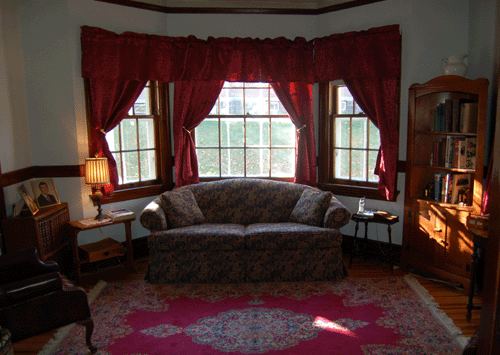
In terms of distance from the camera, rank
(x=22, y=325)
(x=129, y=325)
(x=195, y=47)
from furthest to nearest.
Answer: (x=195, y=47) → (x=129, y=325) → (x=22, y=325)

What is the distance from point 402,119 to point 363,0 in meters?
1.49

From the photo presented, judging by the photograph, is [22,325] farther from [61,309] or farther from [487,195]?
[487,195]

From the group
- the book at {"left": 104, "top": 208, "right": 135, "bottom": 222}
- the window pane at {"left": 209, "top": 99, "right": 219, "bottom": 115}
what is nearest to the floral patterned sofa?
the book at {"left": 104, "top": 208, "right": 135, "bottom": 222}

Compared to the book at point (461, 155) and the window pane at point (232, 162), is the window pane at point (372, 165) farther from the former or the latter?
the window pane at point (232, 162)

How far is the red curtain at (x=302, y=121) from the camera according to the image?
17.3 ft

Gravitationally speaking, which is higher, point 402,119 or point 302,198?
point 402,119

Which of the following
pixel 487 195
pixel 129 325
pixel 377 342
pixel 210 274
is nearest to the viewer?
pixel 377 342

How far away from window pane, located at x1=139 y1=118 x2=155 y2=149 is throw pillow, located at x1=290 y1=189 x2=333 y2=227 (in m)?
2.05

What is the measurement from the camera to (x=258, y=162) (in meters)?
5.56

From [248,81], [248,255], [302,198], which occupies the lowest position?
[248,255]

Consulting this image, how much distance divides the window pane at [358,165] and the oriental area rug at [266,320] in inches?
55.1

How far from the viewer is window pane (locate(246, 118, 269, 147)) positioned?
18.0 ft

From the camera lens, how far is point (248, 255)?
429 cm

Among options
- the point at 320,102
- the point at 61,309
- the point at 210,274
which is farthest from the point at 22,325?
the point at 320,102
